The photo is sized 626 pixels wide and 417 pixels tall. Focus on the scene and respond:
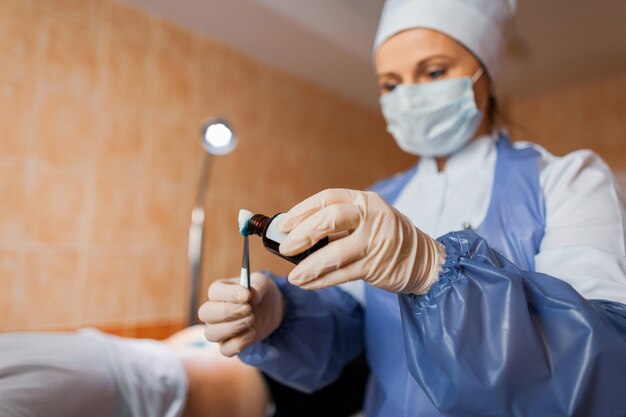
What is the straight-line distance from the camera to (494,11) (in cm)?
103

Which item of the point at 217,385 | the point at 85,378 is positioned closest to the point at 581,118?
the point at 217,385

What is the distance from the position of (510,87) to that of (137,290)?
2512mm

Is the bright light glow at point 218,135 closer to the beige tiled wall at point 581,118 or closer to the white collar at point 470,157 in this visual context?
the white collar at point 470,157

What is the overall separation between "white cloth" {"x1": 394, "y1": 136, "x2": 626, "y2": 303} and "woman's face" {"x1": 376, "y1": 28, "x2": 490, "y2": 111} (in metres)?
0.16

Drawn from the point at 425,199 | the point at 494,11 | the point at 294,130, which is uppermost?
the point at 294,130

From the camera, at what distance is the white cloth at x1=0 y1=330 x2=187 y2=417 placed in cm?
70

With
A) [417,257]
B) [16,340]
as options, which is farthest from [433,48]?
[16,340]

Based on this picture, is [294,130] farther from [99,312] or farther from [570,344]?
[570,344]

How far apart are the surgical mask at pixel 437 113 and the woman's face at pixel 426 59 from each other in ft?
0.06

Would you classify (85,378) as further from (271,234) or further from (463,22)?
(463,22)

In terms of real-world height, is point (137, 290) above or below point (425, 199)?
below

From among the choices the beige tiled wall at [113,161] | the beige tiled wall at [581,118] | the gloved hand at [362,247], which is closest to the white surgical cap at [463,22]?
the gloved hand at [362,247]

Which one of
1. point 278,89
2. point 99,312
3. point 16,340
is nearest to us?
point 16,340

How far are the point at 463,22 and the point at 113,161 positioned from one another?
51.4 inches
